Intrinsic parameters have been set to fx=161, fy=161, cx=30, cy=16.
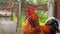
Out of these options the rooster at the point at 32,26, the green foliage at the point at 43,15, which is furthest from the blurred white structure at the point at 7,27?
the green foliage at the point at 43,15

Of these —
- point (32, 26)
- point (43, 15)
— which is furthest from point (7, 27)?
point (43, 15)

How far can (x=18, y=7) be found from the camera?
252 cm

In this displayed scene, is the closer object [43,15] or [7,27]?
[7,27]

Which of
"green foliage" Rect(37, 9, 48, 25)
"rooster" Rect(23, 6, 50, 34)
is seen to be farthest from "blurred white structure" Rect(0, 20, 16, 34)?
"green foliage" Rect(37, 9, 48, 25)

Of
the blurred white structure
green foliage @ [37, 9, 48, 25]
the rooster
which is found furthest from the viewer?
green foliage @ [37, 9, 48, 25]

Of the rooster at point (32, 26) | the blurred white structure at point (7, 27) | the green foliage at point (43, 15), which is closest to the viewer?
the rooster at point (32, 26)

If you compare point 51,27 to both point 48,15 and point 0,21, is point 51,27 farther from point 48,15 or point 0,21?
point 0,21

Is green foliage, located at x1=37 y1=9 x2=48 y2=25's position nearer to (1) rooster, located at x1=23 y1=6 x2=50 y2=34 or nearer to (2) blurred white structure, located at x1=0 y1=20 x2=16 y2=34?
(1) rooster, located at x1=23 y1=6 x2=50 y2=34

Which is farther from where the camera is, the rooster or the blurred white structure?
the blurred white structure

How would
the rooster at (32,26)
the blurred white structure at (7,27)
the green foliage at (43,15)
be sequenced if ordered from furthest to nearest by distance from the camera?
the green foliage at (43,15), the blurred white structure at (7,27), the rooster at (32,26)

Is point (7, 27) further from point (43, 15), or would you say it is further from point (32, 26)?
point (43, 15)

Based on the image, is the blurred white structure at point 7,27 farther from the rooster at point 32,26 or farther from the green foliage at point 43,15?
the green foliage at point 43,15

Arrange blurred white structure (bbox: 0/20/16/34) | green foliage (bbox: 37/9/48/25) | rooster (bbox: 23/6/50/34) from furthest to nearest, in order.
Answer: green foliage (bbox: 37/9/48/25) < blurred white structure (bbox: 0/20/16/34) < rooster (bbox: 23/6/50/34)

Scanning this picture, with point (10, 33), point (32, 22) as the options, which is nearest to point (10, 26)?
A: point (10, 33)
